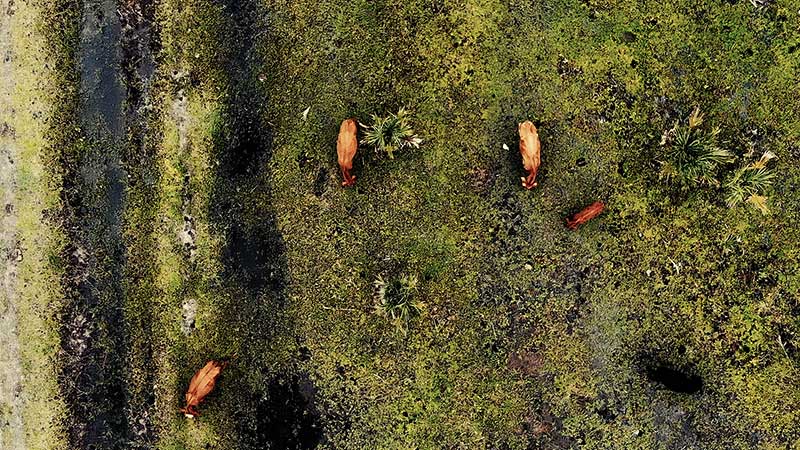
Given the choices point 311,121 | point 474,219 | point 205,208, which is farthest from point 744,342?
point 205,208

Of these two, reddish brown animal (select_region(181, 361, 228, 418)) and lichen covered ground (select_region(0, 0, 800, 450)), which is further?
lichen covered ground (select_region(0, 0, 800, 450))

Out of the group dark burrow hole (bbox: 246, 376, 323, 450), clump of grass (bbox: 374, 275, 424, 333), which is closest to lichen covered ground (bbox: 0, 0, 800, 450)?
dark burrow hole (bbox: 246, 376, 323, 450)

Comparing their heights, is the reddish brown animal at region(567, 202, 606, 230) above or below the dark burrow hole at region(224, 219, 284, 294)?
above

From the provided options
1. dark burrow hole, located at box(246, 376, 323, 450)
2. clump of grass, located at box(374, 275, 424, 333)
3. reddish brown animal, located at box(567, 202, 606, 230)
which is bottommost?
dark burrow hole, located at box(246, 376, 323, 450)

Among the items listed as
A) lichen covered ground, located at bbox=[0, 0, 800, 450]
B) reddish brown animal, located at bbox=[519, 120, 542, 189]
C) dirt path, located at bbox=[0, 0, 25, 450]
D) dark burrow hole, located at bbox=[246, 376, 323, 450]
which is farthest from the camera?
dirt path, located at bbox=[0, 0, 25, 450]

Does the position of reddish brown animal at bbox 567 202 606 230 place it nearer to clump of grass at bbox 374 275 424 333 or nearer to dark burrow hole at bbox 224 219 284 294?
clump of grass at bbox 374 275 424 333

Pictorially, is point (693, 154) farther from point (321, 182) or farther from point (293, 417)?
point (293, 417)
